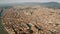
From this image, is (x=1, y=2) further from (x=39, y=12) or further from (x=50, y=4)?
(x=50, y=4)

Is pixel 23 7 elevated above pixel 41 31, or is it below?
above

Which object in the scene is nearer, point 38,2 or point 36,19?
point 36,19

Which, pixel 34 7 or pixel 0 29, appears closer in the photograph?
pixel 0 29

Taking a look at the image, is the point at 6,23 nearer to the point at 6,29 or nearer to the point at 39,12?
the point at 6,29

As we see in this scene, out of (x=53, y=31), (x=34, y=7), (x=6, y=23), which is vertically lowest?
(x=53, y=31)

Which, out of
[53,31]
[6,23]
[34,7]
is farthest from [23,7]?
[53,31]

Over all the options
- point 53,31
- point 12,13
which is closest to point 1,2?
point 12,13
